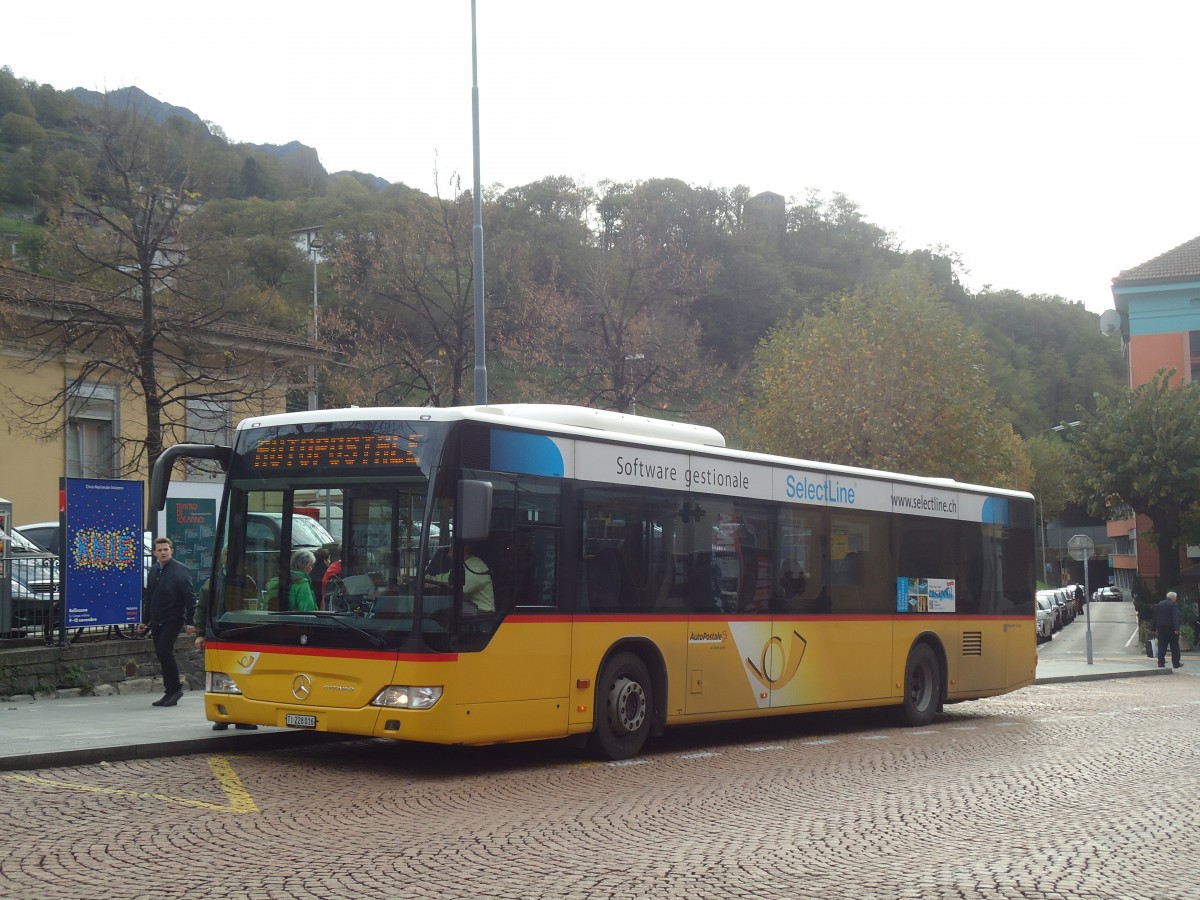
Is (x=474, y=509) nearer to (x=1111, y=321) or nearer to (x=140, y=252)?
(x=140, y=252)

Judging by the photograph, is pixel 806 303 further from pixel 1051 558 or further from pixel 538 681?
pixel 538 681

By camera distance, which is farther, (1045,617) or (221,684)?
(1045,617)

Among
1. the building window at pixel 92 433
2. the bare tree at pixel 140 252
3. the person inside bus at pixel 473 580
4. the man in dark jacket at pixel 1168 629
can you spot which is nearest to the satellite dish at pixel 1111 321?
the man in dark jacket at pixel 1168 629

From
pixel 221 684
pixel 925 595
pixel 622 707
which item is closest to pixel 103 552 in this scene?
pixel 221 684

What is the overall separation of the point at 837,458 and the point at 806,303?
4186 centimetres

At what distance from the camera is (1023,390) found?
312 ft

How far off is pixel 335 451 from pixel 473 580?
1.60 m

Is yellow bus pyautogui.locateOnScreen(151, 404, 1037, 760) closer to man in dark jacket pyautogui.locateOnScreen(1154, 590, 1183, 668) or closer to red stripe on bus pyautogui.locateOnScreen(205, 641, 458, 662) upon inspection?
red stripe on bus pyautogui.locateOnScreen(205, 641, 458, 662)

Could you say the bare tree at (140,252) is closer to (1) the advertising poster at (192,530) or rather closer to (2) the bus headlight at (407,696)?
(1) the advertising poster at (192,530)

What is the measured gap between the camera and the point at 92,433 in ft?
105

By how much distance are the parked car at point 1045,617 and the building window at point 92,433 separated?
30.8 m

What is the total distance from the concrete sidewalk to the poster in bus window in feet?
22.6

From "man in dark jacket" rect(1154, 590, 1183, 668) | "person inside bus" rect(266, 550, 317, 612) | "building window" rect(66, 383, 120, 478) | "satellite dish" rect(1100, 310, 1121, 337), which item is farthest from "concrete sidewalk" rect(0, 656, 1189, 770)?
"satellite dish" rect(1100, 310, 1121, 337)

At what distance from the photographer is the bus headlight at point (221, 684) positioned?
37.0ft
